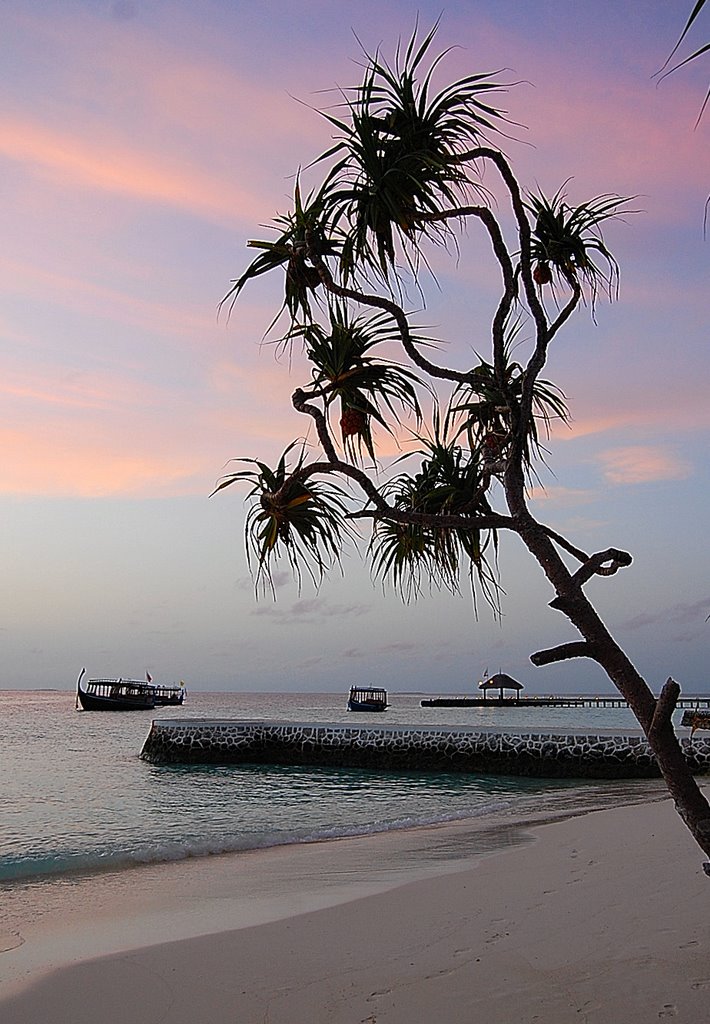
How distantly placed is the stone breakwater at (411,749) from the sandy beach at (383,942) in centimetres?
1229

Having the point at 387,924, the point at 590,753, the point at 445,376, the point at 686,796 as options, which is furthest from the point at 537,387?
the point at 590,753

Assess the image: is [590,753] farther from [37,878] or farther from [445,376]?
[445,376]

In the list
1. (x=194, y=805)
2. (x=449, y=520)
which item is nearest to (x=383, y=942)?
(x=449, y=520)

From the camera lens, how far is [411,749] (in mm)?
23297

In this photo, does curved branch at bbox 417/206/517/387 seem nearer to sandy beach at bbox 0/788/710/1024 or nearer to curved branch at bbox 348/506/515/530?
curved branch at bbox 348/506/515/530

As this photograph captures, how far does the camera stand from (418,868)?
8.68m

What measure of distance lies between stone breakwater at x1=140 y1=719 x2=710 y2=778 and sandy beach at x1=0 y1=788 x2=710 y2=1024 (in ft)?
40.3

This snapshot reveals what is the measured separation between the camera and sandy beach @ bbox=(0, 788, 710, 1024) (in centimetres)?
393

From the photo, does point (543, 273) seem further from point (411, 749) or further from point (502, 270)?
point (411, 749)

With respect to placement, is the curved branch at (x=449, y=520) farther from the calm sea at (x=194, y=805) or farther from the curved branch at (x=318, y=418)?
the calm sea at (x=194, y=805)

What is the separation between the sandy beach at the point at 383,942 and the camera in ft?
12.9

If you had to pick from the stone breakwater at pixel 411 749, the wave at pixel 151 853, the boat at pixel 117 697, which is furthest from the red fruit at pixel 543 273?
the boat at pixel 117 697

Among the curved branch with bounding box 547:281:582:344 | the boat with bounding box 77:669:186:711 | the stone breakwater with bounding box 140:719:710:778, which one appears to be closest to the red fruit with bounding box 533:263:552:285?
the curved branch with bounding box 547:281:582:344

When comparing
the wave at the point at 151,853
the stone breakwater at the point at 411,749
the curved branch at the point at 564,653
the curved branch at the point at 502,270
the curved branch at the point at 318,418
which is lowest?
the wave at the point at 151,853
